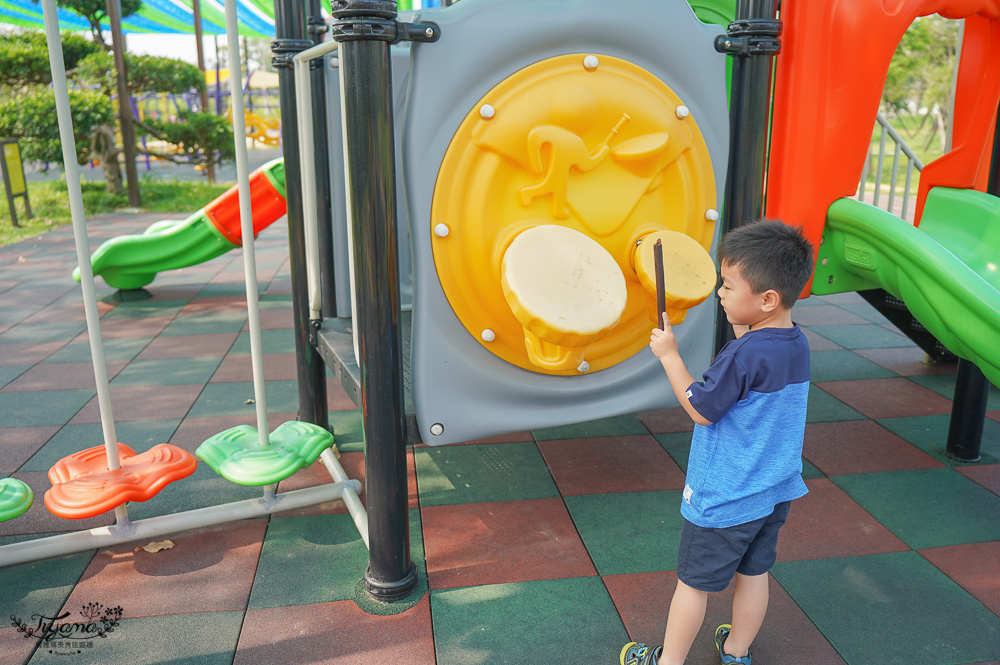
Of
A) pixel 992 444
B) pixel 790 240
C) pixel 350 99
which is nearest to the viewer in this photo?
pixel 790 240

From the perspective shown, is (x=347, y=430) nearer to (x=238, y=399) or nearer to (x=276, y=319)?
(x=238, y=399)

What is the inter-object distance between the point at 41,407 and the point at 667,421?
9.85ft

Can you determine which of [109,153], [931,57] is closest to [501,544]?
[109,153]

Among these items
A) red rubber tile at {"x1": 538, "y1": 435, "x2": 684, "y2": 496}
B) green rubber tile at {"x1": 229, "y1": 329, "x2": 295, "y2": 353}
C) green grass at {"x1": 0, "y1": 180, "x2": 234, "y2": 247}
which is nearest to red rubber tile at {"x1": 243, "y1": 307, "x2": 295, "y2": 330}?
green rubber tile at {"x1": 229, "y1": 329, "x2": 295, "y2": 353}

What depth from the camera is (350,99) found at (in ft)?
6.09

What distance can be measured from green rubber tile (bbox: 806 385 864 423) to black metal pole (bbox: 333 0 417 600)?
222 cm

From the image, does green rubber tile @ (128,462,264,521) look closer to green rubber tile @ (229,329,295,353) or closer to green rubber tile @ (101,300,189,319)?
green rubber tile @ (229,329,295,353)

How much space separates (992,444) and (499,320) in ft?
8.10

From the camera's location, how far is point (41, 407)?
12.1 feet

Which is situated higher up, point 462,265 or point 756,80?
point 756,80

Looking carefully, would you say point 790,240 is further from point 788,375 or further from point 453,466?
point 453,466

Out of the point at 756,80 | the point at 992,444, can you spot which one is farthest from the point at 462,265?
the point at 992,444

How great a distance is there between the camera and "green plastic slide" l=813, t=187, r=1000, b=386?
234 cm

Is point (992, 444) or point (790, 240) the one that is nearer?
point (790, 240)
